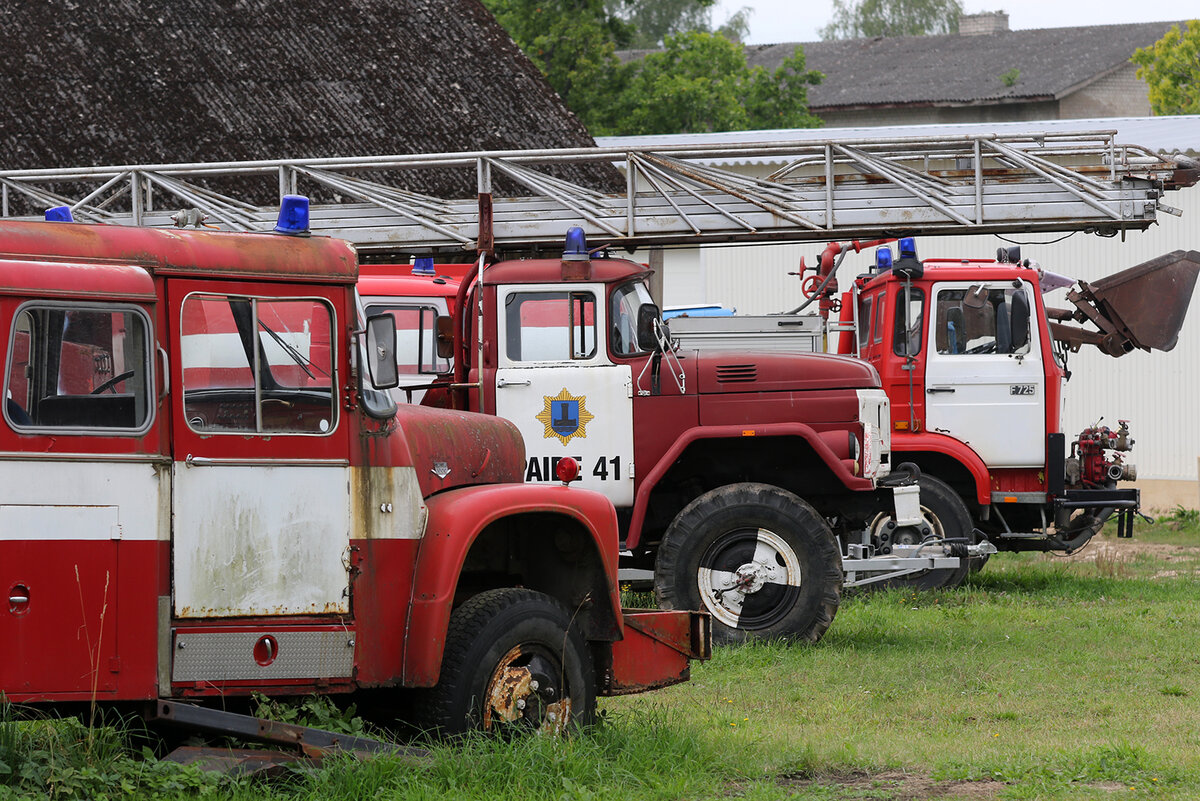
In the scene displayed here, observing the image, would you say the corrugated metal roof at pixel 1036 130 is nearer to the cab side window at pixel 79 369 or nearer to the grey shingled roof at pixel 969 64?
the cab side window at pixel 79 369

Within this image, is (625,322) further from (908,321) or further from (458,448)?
(458,448)

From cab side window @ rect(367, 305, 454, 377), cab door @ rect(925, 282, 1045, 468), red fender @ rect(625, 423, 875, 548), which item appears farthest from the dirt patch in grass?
cab door @ rect(925, 282, 1045, 468)

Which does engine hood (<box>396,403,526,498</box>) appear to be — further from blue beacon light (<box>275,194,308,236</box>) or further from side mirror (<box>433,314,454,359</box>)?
side mirror (<box>433,314,454,359</box>)

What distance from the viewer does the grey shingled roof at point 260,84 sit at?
19.0 m

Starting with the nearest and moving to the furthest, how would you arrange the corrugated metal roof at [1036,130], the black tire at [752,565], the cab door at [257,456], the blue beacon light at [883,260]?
the cab door at [257,456]
the black tire at [752,565]
the blue beacon light at [883,260]
the corrugated metal roof at [1036,130]

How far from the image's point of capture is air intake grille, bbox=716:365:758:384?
37.6 ft

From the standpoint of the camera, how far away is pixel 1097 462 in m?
15.0

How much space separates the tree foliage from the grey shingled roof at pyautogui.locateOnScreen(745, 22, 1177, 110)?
658 cm

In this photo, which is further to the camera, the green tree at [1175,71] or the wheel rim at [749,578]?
the green tree at [1175,71]

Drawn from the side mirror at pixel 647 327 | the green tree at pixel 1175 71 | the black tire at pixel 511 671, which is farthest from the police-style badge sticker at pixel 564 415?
the green tree at pixel 1175 71

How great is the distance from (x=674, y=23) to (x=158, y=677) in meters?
66.9

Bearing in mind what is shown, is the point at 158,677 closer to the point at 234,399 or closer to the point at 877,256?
the point at 234,399

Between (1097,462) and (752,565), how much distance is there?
5328 millimetres

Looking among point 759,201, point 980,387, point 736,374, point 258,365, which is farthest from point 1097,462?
point 258,365
